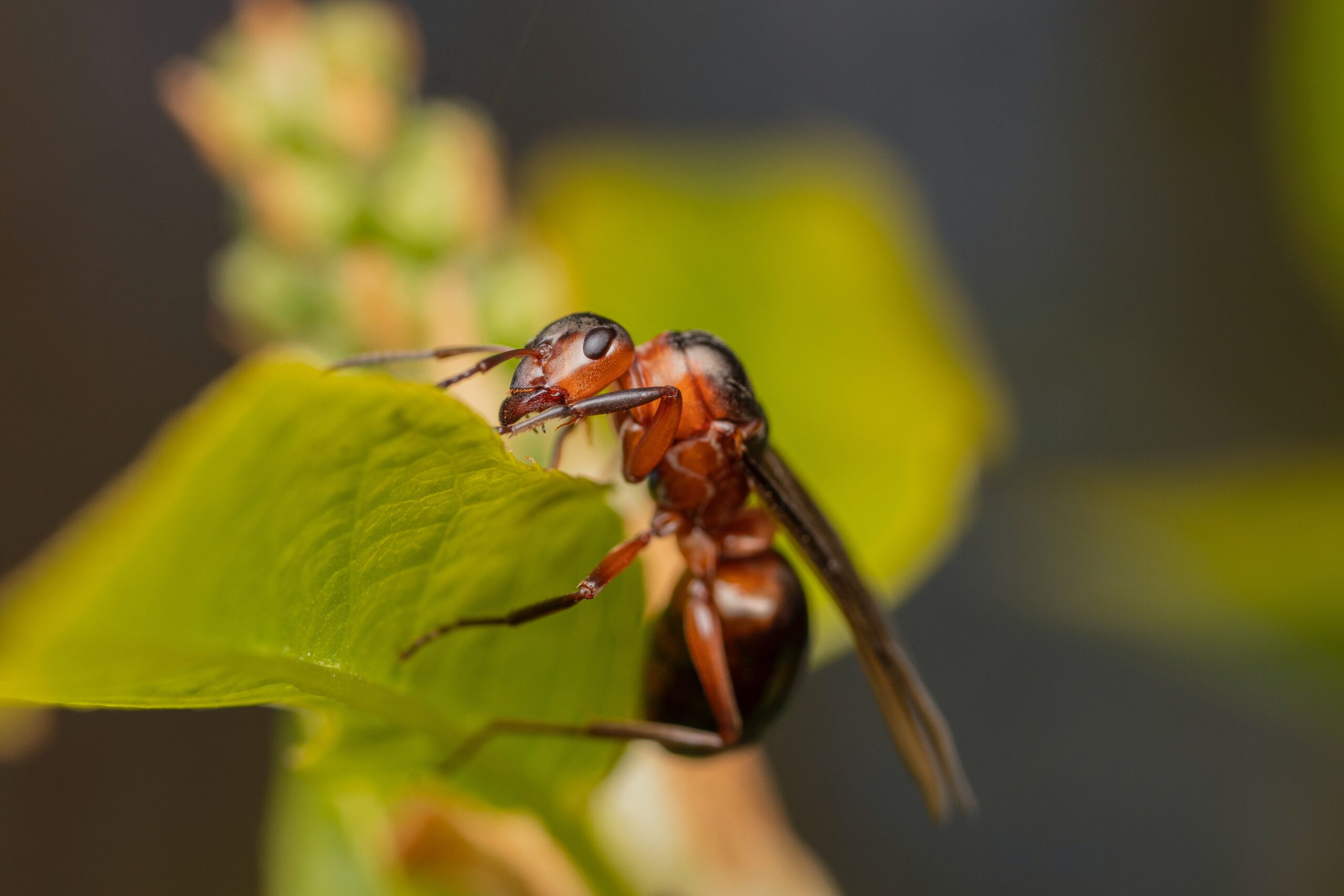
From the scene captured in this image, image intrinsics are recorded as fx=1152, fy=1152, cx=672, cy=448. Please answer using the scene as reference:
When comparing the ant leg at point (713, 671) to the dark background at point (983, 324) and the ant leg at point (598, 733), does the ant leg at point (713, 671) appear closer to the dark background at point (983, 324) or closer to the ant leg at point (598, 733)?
the ant leg at point (598, 733)

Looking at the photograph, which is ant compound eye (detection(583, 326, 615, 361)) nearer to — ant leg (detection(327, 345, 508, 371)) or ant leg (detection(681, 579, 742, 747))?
ant leg (detection(327, 345, 508, 371))

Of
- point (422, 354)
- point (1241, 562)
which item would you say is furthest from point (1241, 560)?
point (422, 354)

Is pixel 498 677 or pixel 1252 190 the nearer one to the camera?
pixel 498 677

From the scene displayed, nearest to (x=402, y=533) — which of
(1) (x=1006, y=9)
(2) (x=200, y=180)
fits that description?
(2) (x=200, y=180)

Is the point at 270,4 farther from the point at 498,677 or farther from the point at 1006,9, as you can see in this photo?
the point at 1006,9

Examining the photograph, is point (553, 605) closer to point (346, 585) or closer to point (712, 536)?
point (346, 585)

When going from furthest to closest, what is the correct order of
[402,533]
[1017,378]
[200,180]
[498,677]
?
[1017,378] → [200,180] → [498,677] → [402,533]

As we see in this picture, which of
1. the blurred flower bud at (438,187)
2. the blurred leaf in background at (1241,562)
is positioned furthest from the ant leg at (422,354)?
the blurred leaf in background at (1241,562)
